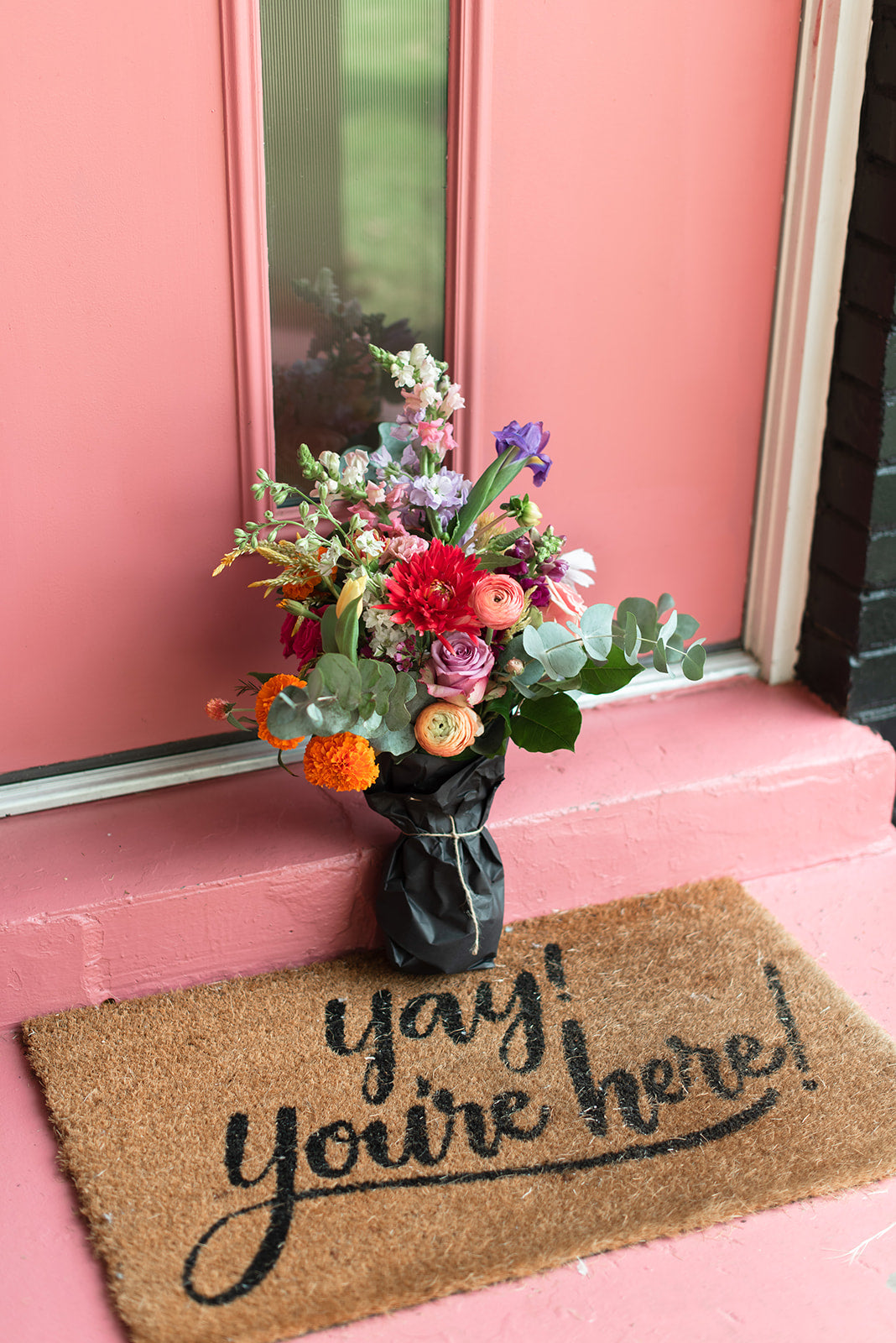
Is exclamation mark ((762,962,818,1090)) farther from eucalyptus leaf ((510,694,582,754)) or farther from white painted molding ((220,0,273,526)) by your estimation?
white painted molding ((220,0,273,526))

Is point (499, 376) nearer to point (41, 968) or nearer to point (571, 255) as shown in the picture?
point (571, 255)

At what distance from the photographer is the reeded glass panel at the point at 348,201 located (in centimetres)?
164

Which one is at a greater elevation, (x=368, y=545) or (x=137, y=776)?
(x=368, y=545)

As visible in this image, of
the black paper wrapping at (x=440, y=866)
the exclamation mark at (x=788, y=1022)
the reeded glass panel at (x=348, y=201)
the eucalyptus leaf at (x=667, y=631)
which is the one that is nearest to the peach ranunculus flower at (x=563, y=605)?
the eucalyptus leaf at (x=667, y=631)

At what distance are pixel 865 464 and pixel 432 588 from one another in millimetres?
920

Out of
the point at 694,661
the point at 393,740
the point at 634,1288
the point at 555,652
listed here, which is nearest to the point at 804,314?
the point at 694,661

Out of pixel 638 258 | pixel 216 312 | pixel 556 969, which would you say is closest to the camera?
pixel 216 312

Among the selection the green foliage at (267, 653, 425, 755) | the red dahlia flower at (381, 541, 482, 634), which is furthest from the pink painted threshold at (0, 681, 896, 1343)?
the red dahlia flower at (381, 541, 482, 634)

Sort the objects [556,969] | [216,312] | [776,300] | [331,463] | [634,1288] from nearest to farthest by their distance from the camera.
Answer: [634,1288] → [331,463] → [216,312] → [556,969] → [776,300]

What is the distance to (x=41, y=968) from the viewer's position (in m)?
1.66

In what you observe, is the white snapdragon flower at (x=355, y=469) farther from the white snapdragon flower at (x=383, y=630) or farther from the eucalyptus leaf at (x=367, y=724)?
the eucalyptus leaf at (x=367, y=724)

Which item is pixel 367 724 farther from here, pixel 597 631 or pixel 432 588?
pixel 597 631

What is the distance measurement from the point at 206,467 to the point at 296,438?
0.50 feet

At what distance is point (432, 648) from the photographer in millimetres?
1534
